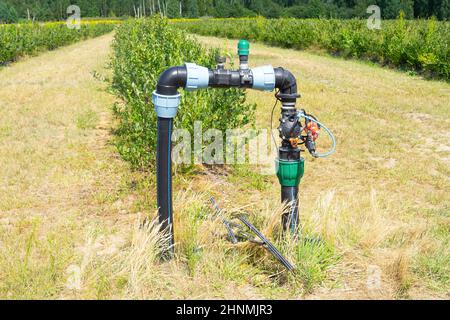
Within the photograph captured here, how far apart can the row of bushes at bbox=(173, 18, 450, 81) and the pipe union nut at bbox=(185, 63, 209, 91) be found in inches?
445

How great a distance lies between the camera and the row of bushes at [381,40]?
13.3 m

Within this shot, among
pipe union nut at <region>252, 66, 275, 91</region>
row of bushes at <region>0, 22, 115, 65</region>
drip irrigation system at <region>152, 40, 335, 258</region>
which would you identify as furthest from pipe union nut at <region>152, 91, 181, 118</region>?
row of bushes at <region>0, 22, 115, 65</region>

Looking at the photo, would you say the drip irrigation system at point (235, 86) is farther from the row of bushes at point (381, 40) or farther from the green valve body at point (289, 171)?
the row of bushes at point (381, 40)

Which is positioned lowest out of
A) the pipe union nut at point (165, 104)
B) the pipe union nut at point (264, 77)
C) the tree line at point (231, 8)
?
the tree line at point (231, 8)

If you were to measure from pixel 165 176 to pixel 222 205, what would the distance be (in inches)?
63.7

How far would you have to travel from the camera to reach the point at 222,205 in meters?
4.55

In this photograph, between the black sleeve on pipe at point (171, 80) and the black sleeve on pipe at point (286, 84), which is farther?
the black sleeve on pipe at point (286, 84)

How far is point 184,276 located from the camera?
2.95 meters

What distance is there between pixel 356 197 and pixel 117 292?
285cm

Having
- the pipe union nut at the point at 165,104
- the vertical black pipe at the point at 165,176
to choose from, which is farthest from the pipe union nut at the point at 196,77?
the vertical black pipe at the point at 165,176

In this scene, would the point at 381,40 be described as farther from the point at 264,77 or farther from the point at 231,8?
the point at 231,8

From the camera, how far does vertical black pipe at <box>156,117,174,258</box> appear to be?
9.70ft

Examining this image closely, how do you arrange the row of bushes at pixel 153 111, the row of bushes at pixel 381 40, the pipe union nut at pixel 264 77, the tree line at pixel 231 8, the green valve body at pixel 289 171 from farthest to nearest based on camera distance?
1. the tree line at pixel 231 8
2. the row of bushes at pixel 381 40
3. the row of bushes at pixel 153 111
4. the green valve body at pixel 289 171
5. the pipe union nut at pixel 264 77

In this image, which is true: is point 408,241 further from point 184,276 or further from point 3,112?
point 3,112
